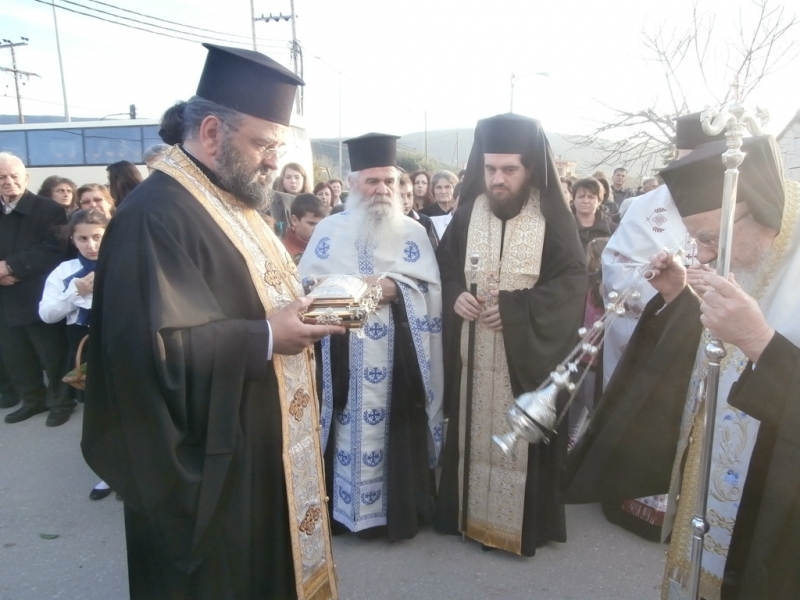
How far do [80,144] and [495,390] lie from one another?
1485 centimetres

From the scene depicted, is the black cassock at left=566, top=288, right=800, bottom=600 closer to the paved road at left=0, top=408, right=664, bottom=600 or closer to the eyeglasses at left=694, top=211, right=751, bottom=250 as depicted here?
the eyeglasses at left=694, top=211, right=751, bottom=250

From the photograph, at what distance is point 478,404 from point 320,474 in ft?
4.11

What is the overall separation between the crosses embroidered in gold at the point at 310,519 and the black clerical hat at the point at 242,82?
1.39 metres

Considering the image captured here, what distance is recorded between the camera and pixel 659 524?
Answer: 3348 mm

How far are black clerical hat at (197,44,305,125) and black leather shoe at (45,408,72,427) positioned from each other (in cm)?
428

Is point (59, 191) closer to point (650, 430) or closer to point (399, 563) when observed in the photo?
point (399, 563)

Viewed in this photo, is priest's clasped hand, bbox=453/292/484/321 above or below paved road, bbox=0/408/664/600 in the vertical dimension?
above

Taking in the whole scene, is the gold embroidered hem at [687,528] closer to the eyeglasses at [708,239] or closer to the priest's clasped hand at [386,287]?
the eyeglasses at [708,239]

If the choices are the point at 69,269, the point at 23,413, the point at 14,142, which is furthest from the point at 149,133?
the point at 69,269

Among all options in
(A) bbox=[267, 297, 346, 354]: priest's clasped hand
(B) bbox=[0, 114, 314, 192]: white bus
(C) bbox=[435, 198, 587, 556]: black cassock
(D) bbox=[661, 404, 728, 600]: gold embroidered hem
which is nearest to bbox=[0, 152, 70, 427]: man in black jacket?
(C) bbox=[435, 198, 587, 556]: black cassock

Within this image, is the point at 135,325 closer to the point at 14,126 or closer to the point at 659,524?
the point at 659,524

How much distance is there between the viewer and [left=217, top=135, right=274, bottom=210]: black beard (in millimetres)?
1938

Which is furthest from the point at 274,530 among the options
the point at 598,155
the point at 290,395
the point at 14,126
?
the point at 14,126

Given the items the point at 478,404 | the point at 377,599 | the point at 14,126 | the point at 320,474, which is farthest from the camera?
the point at 14,126
